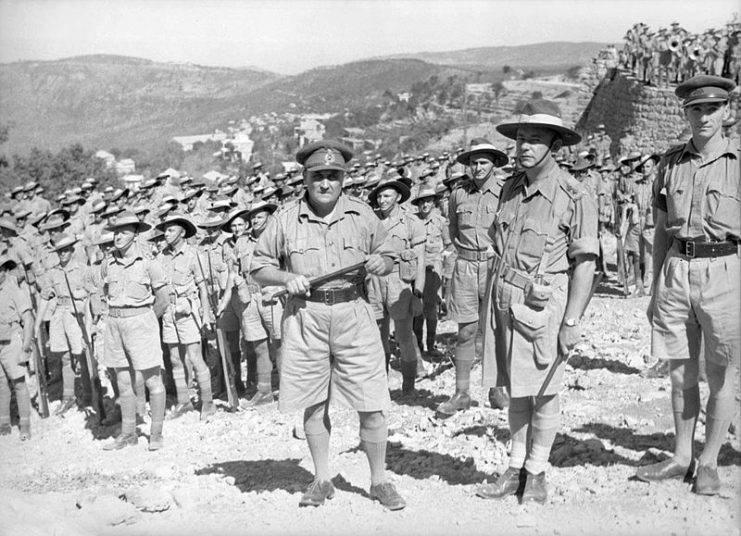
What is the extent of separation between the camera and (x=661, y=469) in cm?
488

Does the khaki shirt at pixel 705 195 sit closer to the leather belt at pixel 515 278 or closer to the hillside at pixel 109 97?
the leather belt at pixel 515 278

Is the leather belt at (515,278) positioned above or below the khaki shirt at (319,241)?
below

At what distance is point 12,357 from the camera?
7.73 metres

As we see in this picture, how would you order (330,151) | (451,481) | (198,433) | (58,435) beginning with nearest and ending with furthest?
(330,151) → (451,481) → (198,433) → (58,435)

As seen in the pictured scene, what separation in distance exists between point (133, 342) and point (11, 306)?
5.60 feet

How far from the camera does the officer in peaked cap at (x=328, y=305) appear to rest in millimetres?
4785

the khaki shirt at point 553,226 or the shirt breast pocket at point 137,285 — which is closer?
the khaki shirt at point 553,226

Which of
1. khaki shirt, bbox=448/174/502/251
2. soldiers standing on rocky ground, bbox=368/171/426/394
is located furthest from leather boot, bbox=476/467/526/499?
soldiers standing on rocky ground, bbox=368/171/426/394

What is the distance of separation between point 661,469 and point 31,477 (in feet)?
18.6

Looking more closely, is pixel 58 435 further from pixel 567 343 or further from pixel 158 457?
pixel 567 343

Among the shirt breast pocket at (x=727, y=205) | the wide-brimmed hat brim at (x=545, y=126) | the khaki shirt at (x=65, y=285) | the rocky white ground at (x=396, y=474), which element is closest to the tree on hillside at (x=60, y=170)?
the khaki shirt at (x=65, y=285)

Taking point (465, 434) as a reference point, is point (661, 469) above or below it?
above

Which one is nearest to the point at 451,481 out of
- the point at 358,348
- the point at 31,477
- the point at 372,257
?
the point at 358,348

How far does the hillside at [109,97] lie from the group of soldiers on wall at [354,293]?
186 feet
